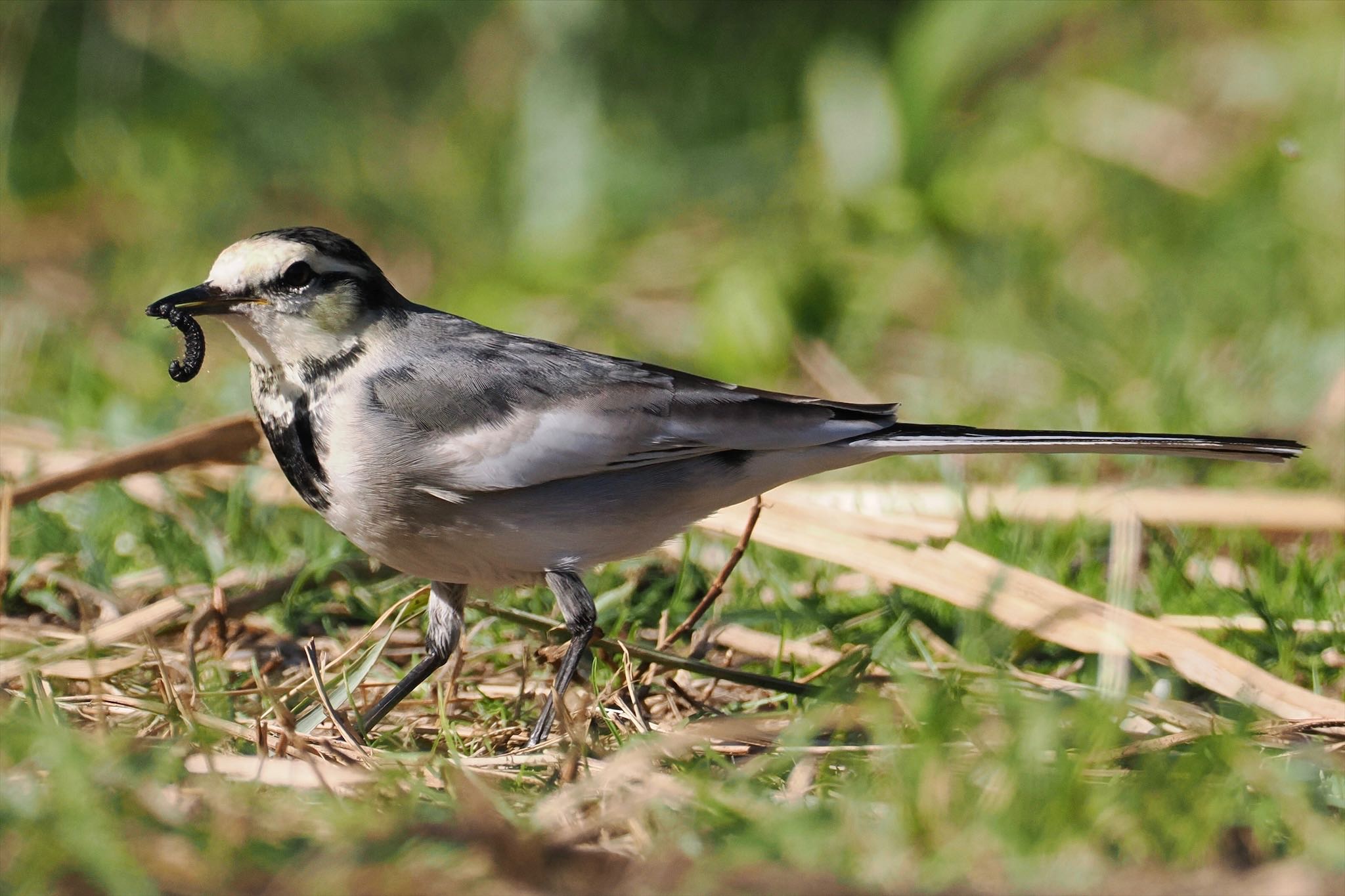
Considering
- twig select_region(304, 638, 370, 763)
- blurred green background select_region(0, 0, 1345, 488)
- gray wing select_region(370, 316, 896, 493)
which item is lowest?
twig select_region(304, 638, 370, 763)

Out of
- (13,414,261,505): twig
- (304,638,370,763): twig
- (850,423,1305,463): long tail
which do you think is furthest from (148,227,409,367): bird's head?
(850,423,1305,463): long tail

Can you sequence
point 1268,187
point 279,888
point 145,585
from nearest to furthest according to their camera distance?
point 279,888 < point 145,585 < point 1268,187

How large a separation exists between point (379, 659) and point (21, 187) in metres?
6.22

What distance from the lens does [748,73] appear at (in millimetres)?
9750

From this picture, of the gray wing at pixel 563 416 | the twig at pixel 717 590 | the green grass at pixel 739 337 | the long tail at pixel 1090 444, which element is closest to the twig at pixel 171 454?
the green grass at pixel 739 337

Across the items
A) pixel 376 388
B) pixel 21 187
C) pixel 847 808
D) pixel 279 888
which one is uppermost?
pixel 21 187

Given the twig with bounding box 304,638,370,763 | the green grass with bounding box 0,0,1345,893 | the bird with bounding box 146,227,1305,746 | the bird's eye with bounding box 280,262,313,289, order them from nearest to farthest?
the green grass with bounding box 0,0,1345,893, the twig with bounding box 304,638,370,763, the bird with bounding box 146,227,1305,746, the bird's eye with bounding box 280,262,313,289

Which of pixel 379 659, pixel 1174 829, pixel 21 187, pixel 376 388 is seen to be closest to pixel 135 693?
pixel 379 659

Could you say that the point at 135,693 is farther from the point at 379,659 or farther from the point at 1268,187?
the point at 1268,187

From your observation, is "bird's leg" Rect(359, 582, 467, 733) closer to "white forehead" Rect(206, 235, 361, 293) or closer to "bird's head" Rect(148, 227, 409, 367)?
"bird's head" Rect(148, 227, 409, 367)

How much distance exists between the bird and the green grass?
41 centimetres

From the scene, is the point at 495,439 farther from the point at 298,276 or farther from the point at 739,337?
the point at 739,337

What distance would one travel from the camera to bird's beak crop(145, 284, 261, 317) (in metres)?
3.90

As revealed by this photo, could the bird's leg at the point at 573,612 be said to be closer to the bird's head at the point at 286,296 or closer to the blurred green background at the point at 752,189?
the bird's head at the point at 286,296
